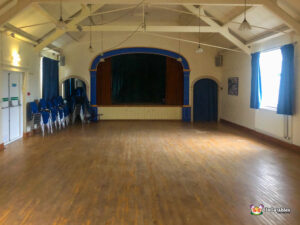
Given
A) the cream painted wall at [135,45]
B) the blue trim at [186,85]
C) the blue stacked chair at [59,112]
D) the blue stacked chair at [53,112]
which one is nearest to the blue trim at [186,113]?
the blue trim at [186,85]

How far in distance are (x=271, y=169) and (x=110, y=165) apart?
285 cm

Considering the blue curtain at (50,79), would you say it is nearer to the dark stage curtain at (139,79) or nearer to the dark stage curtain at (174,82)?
the dark stage curtain at (139,79)

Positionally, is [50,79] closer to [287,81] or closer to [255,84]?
[255,84]

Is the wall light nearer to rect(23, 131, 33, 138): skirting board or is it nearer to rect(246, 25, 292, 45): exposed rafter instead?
rect(23, 131, 33, 138): skirting board

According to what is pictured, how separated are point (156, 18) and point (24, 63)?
519 cm

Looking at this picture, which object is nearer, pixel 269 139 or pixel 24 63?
pixel 269 139

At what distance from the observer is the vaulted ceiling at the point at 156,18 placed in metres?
5.82

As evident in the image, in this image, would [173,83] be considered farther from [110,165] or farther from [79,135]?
[110,165]

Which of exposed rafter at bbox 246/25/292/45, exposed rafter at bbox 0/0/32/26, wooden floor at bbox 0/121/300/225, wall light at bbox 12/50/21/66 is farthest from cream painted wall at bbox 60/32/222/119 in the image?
exposed rafter at bbox 0/0/32/26

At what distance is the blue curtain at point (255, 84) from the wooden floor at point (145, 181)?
52.7 inches

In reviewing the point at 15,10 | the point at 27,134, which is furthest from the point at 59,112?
the point at 15,10

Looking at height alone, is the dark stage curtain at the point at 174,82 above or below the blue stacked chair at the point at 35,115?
above

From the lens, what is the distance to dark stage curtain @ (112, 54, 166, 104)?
545 inches

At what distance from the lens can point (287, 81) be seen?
6473mm
